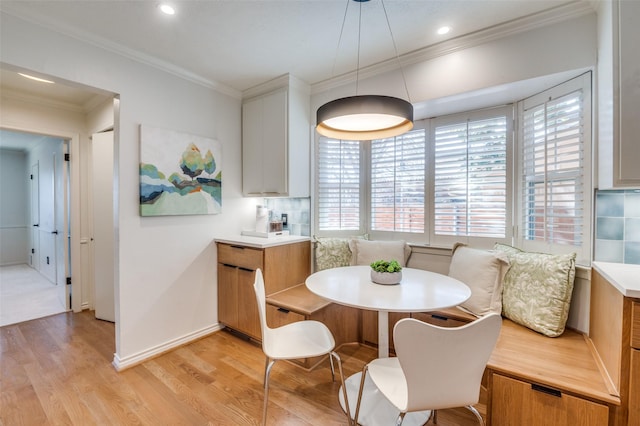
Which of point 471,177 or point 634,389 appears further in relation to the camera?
point 471,177

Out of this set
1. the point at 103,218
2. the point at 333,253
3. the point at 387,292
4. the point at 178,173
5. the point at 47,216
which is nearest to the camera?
the point at 387,292

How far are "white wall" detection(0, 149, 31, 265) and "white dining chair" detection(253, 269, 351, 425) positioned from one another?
7.18 meters

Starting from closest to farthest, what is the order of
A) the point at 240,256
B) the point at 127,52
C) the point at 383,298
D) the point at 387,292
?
1. the point at 383,298
2. the point at 387,292
3. the point at 127,52
4. the point at 240,256

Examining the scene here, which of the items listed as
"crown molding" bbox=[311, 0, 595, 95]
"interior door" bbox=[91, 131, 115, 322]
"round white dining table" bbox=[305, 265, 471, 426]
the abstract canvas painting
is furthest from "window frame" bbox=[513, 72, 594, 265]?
"interior door" bbox=[91, 131, 115, 322]

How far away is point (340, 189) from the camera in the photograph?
303cm

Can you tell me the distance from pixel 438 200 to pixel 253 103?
2212mm

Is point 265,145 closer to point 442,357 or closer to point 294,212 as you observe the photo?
point 294,212

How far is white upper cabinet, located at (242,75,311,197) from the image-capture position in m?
2.82

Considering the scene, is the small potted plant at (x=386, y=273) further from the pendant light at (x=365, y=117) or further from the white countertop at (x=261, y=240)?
the white countertop at (x=261, y=240)

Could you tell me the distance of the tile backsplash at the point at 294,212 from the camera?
306cm

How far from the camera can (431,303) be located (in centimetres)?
148

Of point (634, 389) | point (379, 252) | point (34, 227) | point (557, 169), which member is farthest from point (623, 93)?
point (34, 227)

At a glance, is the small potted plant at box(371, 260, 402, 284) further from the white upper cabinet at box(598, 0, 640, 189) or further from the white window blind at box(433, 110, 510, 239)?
the white upper cabinet at box(598, 0, 640, 189)

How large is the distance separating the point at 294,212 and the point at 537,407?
8.11ft
